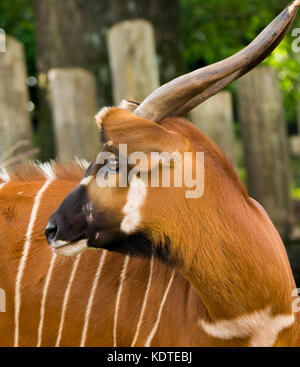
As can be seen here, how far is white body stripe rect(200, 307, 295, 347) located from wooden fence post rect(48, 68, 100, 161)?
2.72 m

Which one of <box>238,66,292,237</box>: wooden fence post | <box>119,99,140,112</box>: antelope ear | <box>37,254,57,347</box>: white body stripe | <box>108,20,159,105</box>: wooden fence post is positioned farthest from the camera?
<box>238,66,292,237</box>: wooden fence post

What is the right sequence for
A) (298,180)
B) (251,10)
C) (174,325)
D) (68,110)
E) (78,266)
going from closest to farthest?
(174,325)
(78,266)
(68,110)
(251,10)
(298,180)

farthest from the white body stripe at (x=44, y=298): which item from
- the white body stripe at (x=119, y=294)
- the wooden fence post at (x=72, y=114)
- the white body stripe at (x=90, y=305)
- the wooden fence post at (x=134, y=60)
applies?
the wooden fence post at (x=72, y=114)

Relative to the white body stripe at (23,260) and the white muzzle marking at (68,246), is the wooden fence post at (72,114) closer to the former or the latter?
the white body stripe at (23,260)

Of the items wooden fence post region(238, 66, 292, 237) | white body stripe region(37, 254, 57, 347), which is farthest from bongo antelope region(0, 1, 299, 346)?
wooden fence post region(238, 66, 292, 237)

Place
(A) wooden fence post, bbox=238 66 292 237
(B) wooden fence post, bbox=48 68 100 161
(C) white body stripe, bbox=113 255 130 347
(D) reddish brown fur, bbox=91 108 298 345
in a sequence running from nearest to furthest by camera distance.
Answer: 1. (D) reddish brown fur, bbox=91 108 298 345
2. (C) white body stripe, bbox=113 255 130 347
3. (B) wooden fence post, bbox=48 68 100 161
4. (A) wooden fence post, bbox=238 66 292 237

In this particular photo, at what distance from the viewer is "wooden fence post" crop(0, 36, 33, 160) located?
4.63 meters

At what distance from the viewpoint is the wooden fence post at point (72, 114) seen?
4.73 meters

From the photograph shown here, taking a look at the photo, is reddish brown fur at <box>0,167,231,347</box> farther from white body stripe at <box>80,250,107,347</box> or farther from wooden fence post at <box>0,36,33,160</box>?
wooden fence post at <box>0,36,33,160</box>

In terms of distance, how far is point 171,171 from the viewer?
2225 mm

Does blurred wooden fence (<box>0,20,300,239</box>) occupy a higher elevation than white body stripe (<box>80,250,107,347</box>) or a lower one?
higher

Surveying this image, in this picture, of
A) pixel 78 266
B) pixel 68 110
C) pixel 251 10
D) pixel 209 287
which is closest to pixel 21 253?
pixel 78 266

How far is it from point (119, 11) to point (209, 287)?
4.79m
